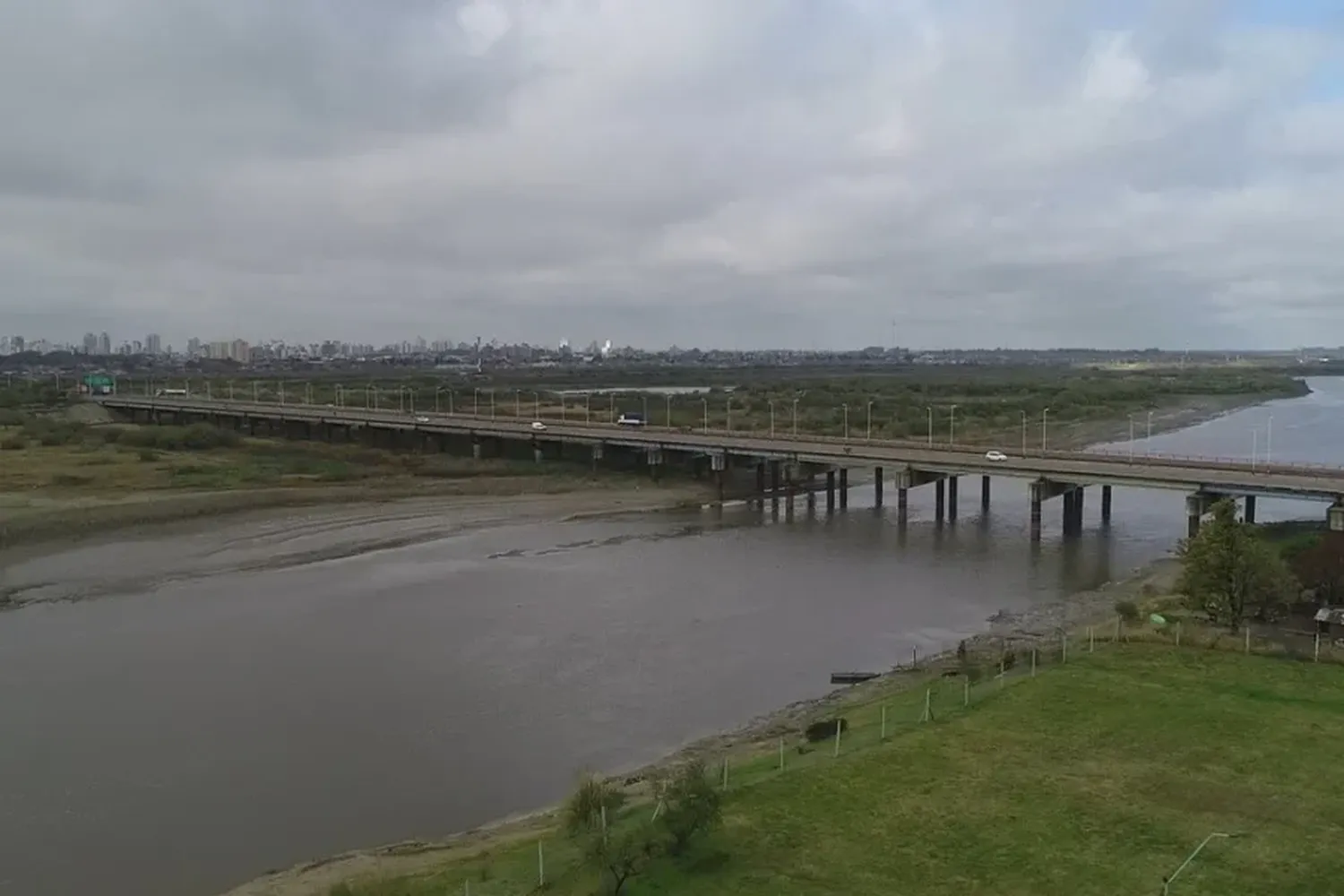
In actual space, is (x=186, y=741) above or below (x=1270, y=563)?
below

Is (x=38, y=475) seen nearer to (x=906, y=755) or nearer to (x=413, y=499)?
(x=413, y=499)

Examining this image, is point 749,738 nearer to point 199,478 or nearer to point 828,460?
point 828,460

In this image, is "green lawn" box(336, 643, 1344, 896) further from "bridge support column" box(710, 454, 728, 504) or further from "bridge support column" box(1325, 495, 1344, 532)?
"bridge support column" box(710, 454, 728, 504)

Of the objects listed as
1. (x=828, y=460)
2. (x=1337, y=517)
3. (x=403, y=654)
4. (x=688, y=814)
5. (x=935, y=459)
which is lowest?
(x=403, y=654)

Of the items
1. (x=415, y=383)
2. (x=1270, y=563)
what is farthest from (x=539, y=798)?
(x=415, y=383)

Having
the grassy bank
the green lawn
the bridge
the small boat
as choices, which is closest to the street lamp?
the green lawn

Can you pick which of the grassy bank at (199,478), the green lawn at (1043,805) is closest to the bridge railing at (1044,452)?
the grassy bank at (199,478)

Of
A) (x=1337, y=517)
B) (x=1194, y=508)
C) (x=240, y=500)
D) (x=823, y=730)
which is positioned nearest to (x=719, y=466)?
(x=240, y=500)
